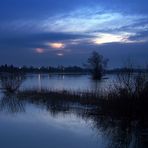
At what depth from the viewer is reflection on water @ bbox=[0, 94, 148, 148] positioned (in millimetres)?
10547

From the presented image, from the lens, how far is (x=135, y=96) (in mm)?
14227

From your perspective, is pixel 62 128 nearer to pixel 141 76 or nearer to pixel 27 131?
pixel 27 131

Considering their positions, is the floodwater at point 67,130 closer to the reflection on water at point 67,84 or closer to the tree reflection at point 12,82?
the reflection on water at point 67,84

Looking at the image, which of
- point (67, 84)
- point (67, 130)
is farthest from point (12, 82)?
point (67, 130)

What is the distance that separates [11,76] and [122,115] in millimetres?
22068

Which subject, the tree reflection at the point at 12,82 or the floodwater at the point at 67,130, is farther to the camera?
the tree reflection at the point at 12,82

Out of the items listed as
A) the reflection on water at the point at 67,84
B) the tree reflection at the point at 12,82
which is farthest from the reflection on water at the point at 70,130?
the tree reflection at the point at 12,82

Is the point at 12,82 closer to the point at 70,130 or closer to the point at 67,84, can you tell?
the point at 67,84

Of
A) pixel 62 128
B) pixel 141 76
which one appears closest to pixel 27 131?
pixel 62 128

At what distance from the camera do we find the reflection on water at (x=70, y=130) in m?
10.5

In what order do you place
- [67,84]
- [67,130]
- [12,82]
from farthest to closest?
[67,84] < [12,82] < [67,130]

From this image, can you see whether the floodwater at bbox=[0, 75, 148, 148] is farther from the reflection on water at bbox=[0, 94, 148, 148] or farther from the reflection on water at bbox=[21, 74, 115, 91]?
the reflection on water at bbox=[21, 74, 115, 91]

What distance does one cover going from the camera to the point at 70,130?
1260 centimetres

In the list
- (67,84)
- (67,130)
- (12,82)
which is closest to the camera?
(67,130)
